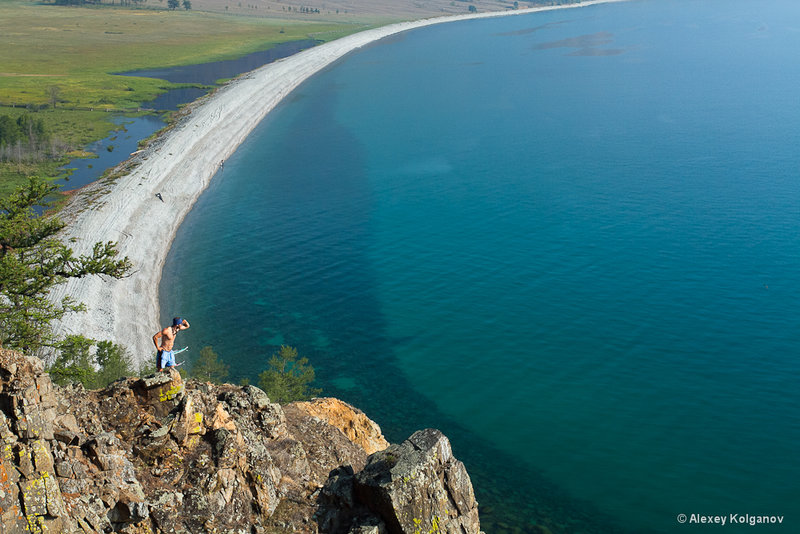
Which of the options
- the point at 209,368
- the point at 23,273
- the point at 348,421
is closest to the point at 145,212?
the point at 209,368

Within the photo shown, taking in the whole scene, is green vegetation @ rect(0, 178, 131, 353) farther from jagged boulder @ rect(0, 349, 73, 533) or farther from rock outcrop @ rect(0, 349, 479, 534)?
jagged boulder @ rect(0, 349, 73, 533)

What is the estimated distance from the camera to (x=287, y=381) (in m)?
50.1

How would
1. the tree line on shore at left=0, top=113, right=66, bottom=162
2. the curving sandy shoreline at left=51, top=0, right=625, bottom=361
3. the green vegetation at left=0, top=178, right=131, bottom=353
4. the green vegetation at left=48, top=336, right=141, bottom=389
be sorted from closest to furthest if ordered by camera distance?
the green vegetation at left=0, top=178, right=131, bottom=353 < the green vegetation at left=48, top=336, right=141, bottom=389 < the curving sandy shoreline at left=51, top=0, right=625, bottom=361 < the tree line on shore at left=0, top=113, right=66, bottom=162

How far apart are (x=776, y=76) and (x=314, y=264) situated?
142 meters

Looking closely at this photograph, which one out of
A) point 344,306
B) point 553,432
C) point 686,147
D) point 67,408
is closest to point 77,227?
point 344,306

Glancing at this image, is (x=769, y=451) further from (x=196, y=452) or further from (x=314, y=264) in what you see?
(x=314, y=264)

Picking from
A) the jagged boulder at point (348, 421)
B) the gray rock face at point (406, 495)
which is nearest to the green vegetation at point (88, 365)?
the jagged boulder at point (348, 421)

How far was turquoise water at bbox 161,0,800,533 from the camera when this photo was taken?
48.8m

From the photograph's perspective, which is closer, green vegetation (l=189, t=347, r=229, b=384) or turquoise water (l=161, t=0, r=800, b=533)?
turquoise water (l=161, t=0, r=800, b=533)

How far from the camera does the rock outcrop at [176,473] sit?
61.7 ft

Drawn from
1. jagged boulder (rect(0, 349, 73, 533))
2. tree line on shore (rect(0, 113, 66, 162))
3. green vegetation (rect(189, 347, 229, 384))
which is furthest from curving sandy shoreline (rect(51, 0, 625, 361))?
jagged boulder (rect(0, 349, 73, 533))

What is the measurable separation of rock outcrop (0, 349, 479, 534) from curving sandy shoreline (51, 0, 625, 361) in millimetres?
40016

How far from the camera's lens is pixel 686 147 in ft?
385

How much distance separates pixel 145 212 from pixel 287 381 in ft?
175
